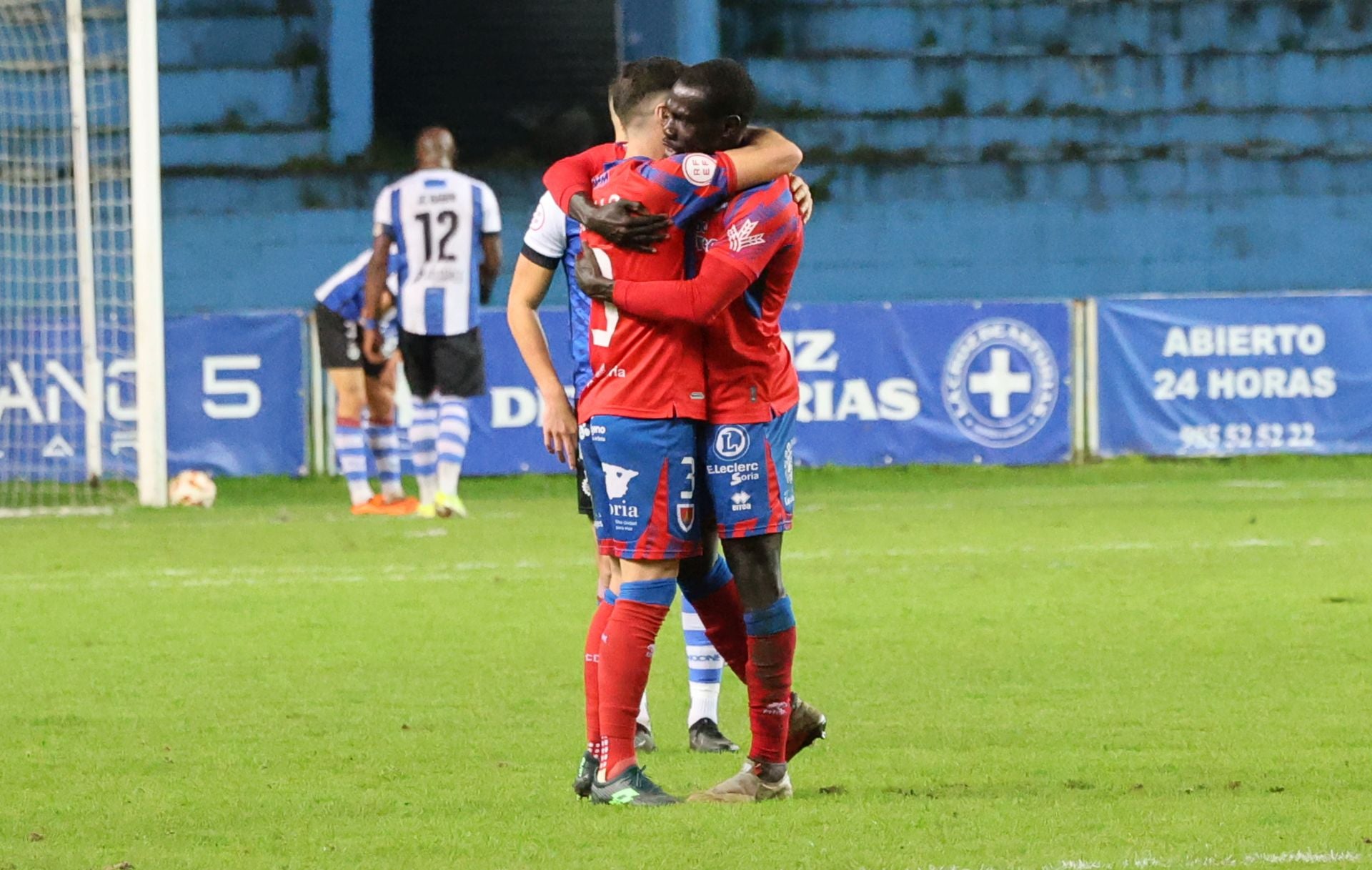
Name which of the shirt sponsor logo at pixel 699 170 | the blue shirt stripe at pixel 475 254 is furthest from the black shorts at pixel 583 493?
the blue shirt stripe at pixel 475 254

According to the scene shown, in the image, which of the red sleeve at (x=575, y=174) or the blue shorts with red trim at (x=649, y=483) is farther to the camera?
the red sleeve at (x=575, y=174)

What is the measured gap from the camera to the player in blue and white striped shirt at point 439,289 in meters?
12.1

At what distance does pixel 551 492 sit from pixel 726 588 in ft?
31.5

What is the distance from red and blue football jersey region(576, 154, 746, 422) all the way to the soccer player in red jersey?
4 cm

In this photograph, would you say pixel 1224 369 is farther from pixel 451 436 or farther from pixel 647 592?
pixel 647 592

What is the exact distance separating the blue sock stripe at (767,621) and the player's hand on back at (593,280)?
742mm

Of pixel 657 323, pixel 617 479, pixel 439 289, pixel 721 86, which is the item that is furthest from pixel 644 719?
pixel 439 289

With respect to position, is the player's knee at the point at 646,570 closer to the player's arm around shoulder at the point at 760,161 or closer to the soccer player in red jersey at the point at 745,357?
the soccer player in red jersey at the point at 745,357

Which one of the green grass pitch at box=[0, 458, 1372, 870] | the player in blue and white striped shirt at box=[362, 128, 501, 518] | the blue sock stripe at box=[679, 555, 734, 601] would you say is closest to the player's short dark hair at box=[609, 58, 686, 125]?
the blue sock stripe at box=[679, 555, 734, 601]

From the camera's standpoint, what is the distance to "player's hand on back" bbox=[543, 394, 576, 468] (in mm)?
5051

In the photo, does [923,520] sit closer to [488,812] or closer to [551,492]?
[551,492]

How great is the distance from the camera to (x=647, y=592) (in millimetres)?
4777

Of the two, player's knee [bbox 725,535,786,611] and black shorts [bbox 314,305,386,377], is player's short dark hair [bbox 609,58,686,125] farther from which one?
black shorts [bbox 314,305,386,377]

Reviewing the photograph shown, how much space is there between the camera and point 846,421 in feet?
50.7
